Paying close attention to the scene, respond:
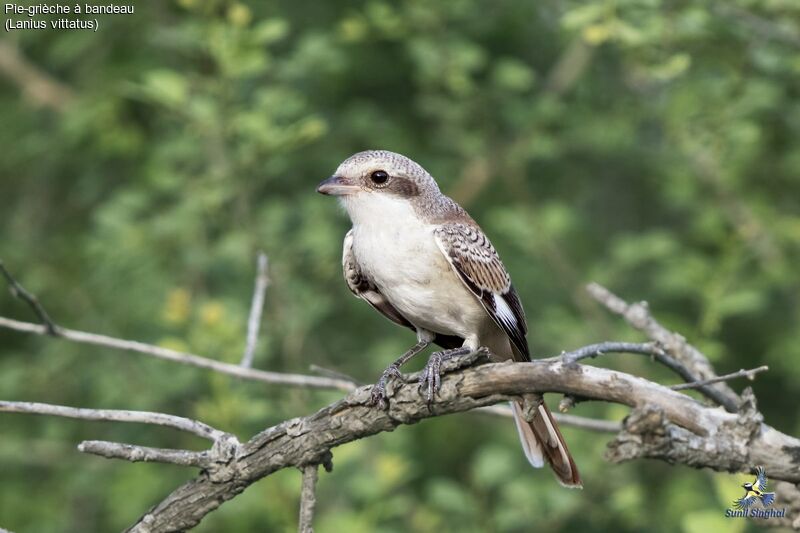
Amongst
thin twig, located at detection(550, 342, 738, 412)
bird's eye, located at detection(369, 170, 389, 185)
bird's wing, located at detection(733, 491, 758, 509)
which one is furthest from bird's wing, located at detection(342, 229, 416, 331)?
bird's wing, located at detection(733, 491, 758, 509)

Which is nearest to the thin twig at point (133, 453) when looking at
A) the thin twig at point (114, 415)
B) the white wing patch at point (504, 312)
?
the thin twig at point (114, 415)

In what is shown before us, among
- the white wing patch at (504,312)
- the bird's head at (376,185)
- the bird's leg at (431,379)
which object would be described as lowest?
the white wing patch at (504,312)

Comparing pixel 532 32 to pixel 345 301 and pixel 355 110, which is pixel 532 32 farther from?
pixel 345 301

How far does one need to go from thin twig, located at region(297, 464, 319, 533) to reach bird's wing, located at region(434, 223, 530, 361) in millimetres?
1228

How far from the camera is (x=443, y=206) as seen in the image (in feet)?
15.0

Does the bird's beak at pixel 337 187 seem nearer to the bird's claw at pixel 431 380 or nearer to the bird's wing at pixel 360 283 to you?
the bird's wing at pixel 360 283

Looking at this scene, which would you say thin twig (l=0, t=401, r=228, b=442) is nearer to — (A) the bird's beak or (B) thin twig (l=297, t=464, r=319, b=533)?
(B) thin twig (l=297, t=464, r=319, b=533)

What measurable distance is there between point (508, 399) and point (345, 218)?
3896 mm

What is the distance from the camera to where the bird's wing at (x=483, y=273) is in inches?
169

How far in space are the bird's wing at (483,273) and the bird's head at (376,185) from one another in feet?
0.70

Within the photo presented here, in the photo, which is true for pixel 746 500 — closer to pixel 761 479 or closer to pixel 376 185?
pixel 761 479

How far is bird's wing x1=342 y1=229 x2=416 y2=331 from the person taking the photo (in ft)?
14.9

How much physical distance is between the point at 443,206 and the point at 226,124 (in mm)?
1746

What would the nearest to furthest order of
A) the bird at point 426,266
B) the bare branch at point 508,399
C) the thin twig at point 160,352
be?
the bare branch at point 508,399 < the thin twig at point 160,352 < the bird at point 426,266
